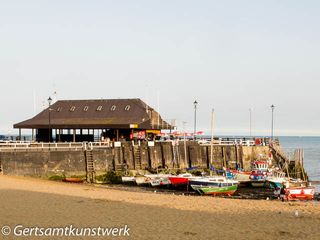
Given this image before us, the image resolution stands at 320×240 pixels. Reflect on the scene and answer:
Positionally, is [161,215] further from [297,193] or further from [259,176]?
[259,176]

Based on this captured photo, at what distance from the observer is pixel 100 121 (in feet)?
221

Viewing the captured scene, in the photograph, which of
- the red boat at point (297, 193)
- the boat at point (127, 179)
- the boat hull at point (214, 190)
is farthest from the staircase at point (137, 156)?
the red boat at point (297, 193)

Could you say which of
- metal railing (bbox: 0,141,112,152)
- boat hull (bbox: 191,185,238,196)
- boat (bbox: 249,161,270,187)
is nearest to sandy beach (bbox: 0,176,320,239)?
boat hull (bbox: 191,185,238,196)

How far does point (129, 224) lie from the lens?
23.5m

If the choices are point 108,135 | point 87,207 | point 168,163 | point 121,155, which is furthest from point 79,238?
point 108,135

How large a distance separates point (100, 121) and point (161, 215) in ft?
137

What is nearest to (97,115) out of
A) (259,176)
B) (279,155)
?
(279,155)

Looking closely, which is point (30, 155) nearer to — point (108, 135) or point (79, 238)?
point (108, 135)

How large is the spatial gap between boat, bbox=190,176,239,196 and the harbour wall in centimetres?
1407

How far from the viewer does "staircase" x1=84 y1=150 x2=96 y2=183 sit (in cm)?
5332

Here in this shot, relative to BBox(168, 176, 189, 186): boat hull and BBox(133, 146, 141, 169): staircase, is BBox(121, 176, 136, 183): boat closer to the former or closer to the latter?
BBox(168, 176, 189, 186): boat hull

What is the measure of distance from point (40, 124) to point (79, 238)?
162 feet

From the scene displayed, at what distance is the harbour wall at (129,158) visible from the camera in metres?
49.2

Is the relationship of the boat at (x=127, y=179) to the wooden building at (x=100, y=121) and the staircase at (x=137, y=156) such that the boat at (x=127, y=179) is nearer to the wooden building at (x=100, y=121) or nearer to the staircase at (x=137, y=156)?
the staircase at (x=137, y=156)
